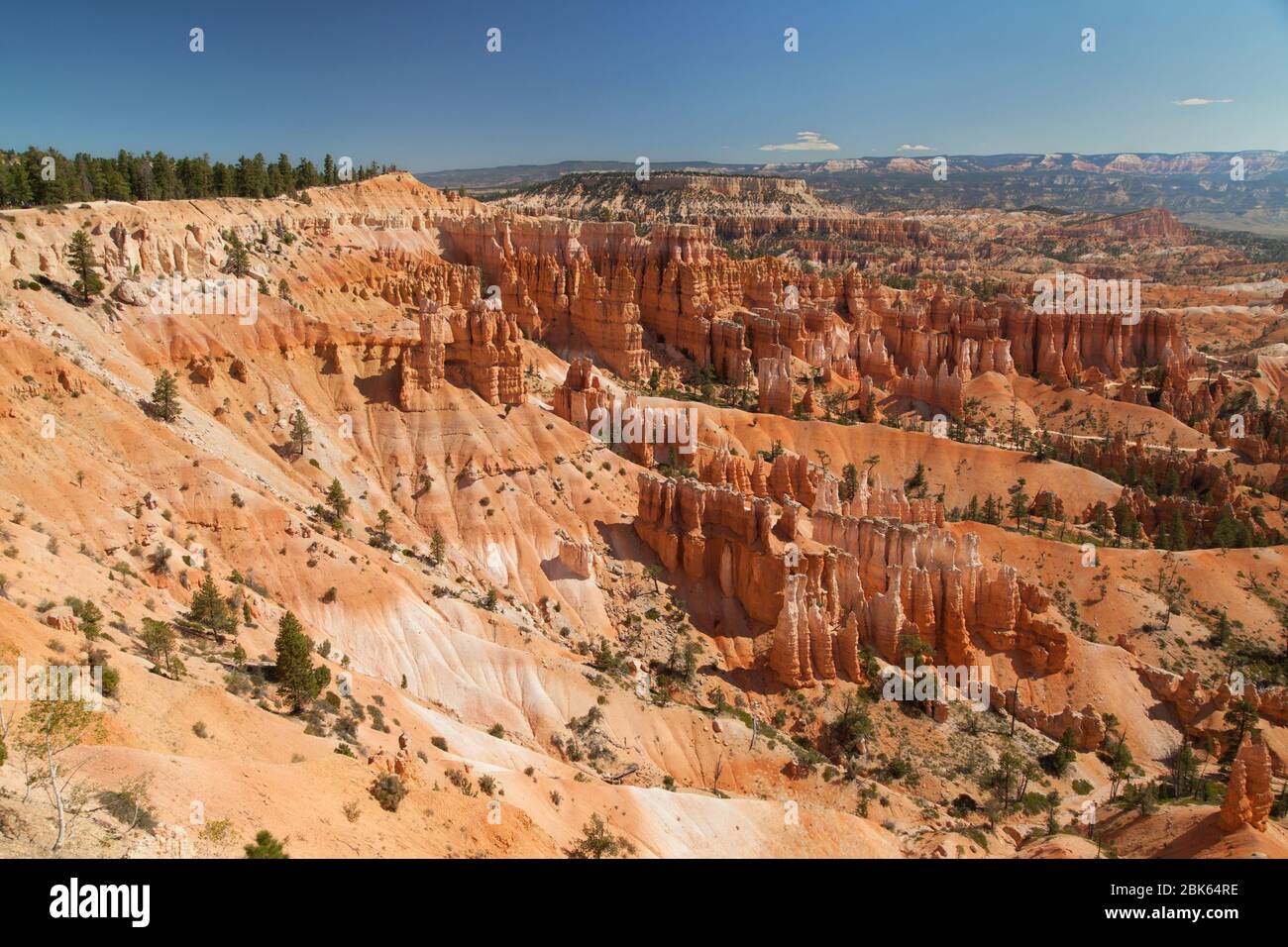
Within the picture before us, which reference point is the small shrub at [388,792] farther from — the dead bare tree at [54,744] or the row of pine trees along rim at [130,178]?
the row of pine trees along rim at [130,178]

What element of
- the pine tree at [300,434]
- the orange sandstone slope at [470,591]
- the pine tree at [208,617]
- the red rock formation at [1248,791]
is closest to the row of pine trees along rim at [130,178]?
the orange sandstone slope at [470,591]

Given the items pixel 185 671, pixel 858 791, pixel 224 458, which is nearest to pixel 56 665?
pixel 185 671

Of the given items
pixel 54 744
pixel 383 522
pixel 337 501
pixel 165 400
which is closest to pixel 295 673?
pixel 54 744

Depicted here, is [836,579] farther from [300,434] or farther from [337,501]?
[300,434]

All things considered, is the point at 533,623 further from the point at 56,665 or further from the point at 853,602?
the point at 56,665

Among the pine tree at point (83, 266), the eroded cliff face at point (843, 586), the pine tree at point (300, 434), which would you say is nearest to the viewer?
the eroded cliff face at point (843, 586)
